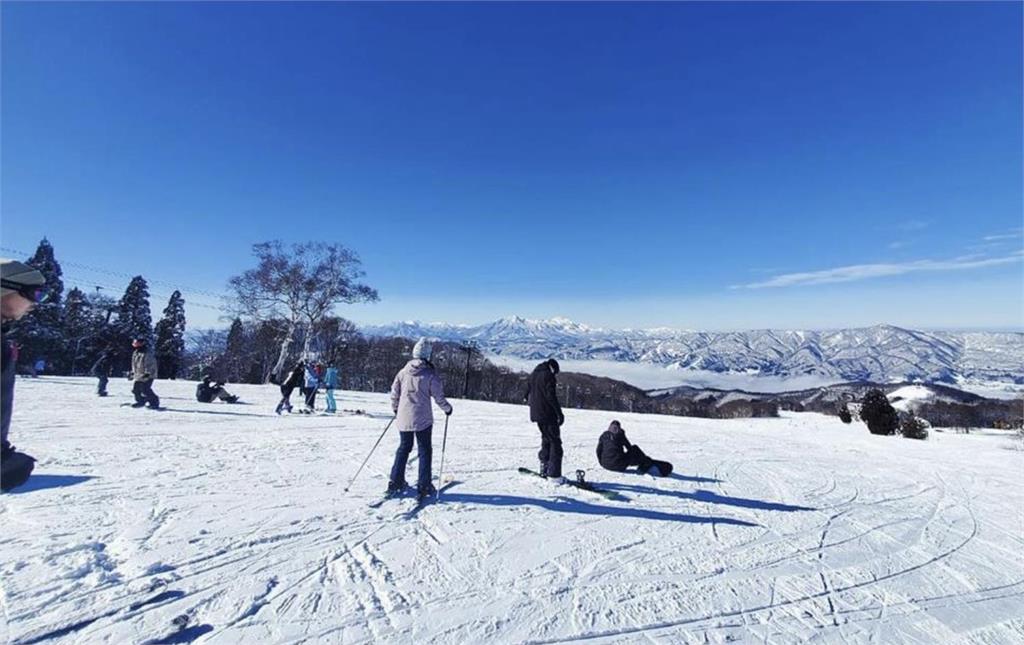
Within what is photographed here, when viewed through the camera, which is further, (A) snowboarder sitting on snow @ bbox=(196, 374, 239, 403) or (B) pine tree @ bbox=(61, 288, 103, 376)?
(B) pine tree @ bbox=(61, 288, 103, 376)

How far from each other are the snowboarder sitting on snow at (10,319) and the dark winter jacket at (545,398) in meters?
6.80

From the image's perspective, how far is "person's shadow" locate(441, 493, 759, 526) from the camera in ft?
21.5

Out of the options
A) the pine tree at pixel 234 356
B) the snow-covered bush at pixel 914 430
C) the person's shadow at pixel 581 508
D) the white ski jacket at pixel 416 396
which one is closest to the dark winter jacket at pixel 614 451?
the person's shadow at pixel 581 508

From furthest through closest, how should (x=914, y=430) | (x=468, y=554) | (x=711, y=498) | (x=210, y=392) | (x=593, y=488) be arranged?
(x=914, y=430), (x=210, y=392), (x=711, y=498), (x=593, y=488), (x=468, y=554)

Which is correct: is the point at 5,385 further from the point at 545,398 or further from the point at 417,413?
the point at 545,398

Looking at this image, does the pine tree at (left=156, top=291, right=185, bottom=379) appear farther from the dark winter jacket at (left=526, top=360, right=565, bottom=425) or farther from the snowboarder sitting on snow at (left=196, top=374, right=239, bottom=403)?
the dark winter jacket at (left=526, top=360, right=565, bottom=425)

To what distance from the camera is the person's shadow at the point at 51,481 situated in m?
5.82

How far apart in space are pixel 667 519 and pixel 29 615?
6.42m

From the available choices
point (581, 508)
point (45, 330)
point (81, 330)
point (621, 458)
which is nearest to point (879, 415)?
point (621, 458)

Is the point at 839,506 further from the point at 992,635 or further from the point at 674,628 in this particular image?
the point at 674,628

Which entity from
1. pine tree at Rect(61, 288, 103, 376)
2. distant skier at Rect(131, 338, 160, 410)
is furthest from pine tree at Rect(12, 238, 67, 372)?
distant skier at Rect(131, 338, 160, 410)

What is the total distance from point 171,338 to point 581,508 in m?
56.7

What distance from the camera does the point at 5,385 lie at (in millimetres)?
1462

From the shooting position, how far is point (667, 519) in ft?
21.5
